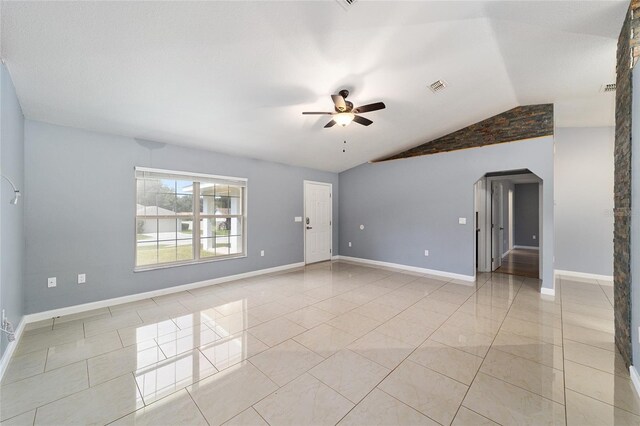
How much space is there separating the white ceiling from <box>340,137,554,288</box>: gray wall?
1.05 metres

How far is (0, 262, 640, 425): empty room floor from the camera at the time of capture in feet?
5.76

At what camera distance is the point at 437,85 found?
3.52 metres

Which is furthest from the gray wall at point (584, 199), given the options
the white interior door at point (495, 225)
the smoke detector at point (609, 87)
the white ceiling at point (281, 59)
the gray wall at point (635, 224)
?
the gray wall at point (635, 224)

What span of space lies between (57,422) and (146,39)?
2.93 metres

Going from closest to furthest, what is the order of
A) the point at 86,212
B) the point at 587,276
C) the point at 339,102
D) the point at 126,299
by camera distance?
the point at 339,102 < the point at 86,212 < the point at 126,299 < the point at 587,276

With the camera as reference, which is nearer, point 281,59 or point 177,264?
point 281,59

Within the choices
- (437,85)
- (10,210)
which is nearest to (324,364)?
(10,210)

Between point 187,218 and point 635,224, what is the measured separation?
214 inches

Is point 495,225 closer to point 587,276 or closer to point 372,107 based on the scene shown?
point 587,276

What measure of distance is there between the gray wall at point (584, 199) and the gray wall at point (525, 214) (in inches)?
164

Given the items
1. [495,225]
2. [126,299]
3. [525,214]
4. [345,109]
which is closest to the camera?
[345,109]

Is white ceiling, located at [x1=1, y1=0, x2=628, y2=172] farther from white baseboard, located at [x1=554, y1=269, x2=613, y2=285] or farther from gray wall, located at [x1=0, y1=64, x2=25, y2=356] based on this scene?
white baseboard, located at [x1=554, y1=269, x2=613, y2=285]

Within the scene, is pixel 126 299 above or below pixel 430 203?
below

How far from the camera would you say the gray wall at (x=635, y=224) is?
2.03 meters
